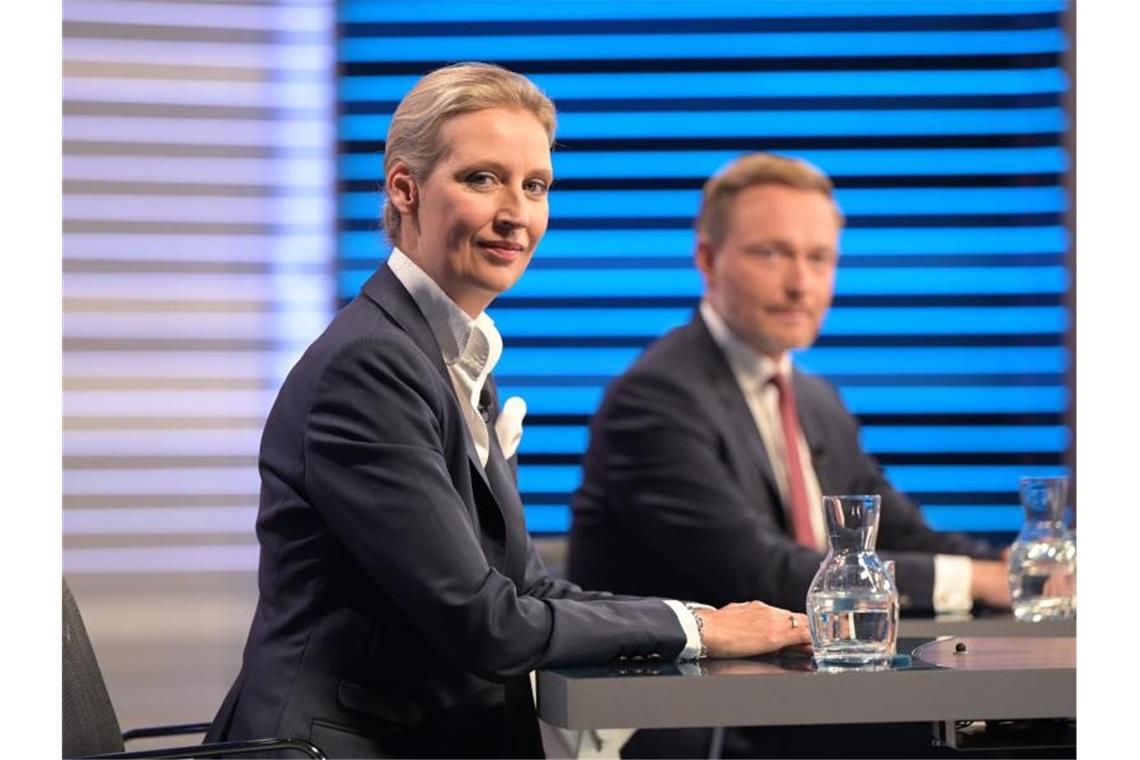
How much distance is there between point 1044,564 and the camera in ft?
10.3

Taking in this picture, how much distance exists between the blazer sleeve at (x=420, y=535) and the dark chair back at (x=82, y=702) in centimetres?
43

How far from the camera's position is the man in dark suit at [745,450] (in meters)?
3.72

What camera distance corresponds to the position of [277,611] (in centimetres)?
246

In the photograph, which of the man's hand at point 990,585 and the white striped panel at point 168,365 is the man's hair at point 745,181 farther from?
the white striped panel at point 168,365

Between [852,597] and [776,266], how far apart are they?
7.19ft

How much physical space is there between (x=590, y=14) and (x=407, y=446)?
327 centimetres

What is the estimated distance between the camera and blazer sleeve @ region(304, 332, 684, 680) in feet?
7.49

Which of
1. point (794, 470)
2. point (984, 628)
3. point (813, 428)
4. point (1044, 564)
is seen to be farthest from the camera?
point (813, 428)

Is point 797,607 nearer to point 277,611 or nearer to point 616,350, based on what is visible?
point 277,611

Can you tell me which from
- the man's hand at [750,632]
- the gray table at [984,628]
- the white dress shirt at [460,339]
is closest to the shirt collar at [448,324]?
the white dress shirt at [460,339]

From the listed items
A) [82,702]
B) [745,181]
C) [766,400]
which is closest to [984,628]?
[766,400]

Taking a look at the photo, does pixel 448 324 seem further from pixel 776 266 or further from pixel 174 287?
pixel 174 287

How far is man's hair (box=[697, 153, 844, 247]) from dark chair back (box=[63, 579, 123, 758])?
7.79ft

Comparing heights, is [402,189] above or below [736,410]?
above
